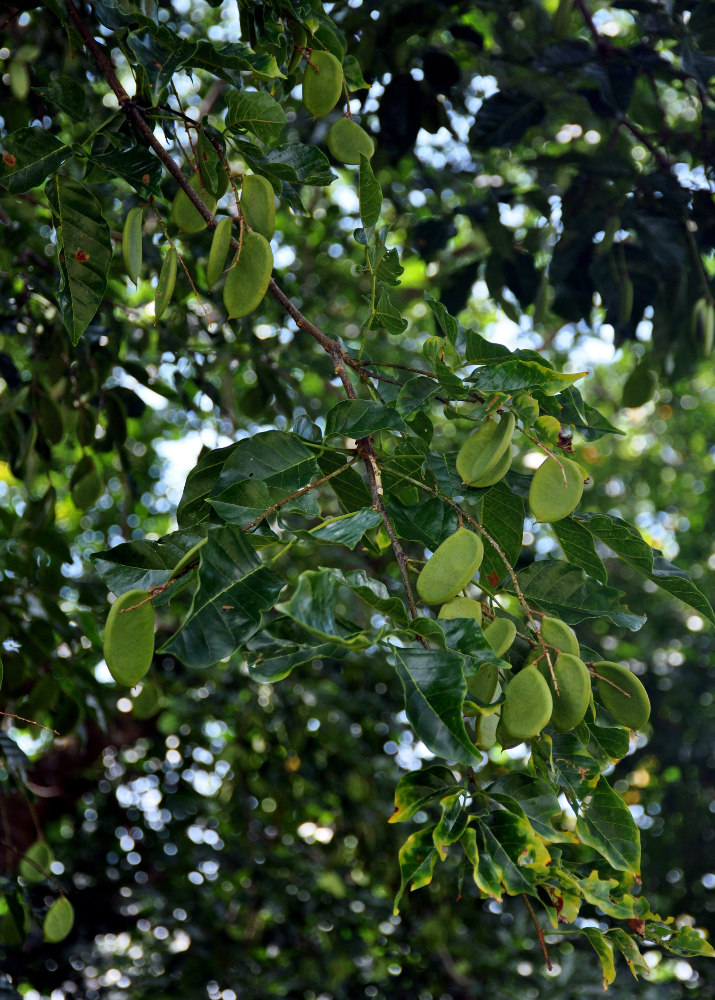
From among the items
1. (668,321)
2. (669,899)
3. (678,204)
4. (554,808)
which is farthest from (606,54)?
(669,899)

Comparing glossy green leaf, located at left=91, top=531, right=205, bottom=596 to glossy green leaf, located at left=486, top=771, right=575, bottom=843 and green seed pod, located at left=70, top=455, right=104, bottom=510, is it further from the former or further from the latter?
green seed pod, located at left=70, top=455, right=104, bottom=510

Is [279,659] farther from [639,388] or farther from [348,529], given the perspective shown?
[639,388]

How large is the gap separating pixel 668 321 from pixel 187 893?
5.28 ft

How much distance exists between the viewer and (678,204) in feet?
5.01

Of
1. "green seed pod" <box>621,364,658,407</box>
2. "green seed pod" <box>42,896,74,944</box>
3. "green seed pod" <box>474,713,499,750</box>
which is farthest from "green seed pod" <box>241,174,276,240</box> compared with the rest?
"green seed pod" <box>621,364,658,407</box>

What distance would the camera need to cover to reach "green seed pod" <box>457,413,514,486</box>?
620 mm

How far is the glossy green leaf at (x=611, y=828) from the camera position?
625 mm

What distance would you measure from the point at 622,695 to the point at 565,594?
0.29ft

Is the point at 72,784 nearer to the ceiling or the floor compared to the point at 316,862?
nearer to the ceiling

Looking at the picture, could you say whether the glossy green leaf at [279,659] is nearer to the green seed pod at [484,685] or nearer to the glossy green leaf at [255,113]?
the green seed pod at [484,685]

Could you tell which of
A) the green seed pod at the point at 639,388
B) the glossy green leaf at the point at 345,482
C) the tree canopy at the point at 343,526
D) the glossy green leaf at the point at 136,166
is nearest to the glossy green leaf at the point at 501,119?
the tree canopy at the point at 343,526

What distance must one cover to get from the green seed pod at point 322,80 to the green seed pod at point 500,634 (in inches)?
23.3

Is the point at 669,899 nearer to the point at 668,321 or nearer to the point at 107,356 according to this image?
the point at 668,321

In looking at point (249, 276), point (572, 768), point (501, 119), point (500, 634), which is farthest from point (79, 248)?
point (501, 119)
